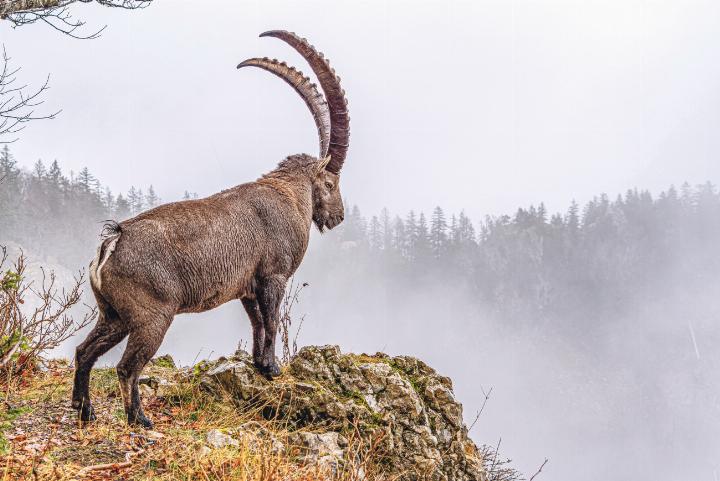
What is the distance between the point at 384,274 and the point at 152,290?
149581mm

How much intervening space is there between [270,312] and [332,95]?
9.00ft

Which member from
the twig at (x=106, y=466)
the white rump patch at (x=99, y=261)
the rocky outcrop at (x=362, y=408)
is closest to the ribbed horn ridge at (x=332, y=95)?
the rocky outcrop at (x=362, y=408)

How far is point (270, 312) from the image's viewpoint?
A: 5.39 meters

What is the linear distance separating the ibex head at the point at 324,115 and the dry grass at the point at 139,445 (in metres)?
2.69

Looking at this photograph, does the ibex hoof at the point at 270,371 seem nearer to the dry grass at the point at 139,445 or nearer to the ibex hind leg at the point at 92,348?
the dry grass at the point at 139,445

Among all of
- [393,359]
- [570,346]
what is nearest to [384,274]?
[570,346]

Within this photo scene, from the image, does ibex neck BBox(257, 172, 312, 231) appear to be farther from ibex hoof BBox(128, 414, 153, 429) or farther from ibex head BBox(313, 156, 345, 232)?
ibex hoof BBox(128, 414, 153, 429)

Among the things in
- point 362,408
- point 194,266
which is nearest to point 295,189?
point 194,266

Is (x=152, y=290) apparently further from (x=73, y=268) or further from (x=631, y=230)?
(x=631, y=230)

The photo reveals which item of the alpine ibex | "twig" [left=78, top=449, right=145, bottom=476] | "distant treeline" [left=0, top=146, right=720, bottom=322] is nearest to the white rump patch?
the alpine ibex

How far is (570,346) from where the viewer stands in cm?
13850

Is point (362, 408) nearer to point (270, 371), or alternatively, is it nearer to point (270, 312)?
point (270, 371)

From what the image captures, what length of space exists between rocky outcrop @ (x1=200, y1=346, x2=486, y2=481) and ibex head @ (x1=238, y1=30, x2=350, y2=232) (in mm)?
1864

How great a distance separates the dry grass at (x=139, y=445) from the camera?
3.35 meters
